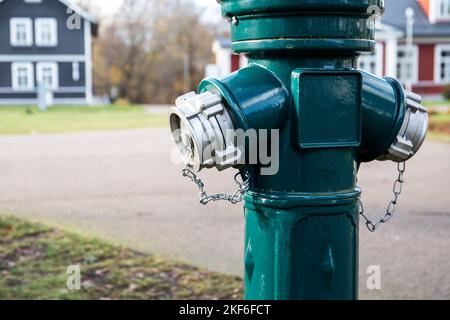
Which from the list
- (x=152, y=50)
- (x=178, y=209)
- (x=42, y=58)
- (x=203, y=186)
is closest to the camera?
(x=203, y=186)

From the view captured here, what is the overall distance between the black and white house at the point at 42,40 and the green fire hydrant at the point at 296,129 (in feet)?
3.69

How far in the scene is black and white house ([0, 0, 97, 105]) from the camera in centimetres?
767

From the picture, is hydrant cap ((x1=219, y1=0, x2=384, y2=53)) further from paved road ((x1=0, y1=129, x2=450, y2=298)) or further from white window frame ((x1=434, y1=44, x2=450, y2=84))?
white window frame ((x1=434, y1=44, x2=450, y2=84))

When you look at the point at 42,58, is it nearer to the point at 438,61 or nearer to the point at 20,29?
the point at 20,29

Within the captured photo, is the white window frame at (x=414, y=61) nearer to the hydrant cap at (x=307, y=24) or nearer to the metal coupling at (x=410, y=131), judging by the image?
the metal coupling at (x=410, y=131)

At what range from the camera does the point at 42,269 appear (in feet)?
14.1

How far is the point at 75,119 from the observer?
1978 centimetres

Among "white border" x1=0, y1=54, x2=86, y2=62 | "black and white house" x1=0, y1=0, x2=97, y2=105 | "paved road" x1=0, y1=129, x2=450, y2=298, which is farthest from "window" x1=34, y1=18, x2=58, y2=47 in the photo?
"paved road" x1=0, y1=129, x2=450, y2=298

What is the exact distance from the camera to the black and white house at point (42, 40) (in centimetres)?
767

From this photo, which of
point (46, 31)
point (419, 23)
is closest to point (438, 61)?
point (419, 23)

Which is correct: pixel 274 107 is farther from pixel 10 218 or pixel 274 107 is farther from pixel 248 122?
pixel 10 218

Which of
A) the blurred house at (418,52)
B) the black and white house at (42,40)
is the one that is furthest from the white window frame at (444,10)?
the black and white house at (42,40)

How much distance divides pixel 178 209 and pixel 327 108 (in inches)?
205
